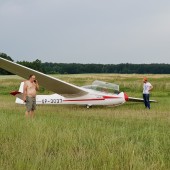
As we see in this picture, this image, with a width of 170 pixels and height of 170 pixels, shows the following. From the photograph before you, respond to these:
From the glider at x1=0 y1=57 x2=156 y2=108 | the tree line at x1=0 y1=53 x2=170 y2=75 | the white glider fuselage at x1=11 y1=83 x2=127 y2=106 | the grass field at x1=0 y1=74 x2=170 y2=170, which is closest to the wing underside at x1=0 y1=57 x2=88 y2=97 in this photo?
the glider at x1=0 y1=57 x2=156 y2=108

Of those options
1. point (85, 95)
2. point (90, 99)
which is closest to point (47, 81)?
point (85, 95)

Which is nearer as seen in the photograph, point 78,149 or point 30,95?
point 78,149

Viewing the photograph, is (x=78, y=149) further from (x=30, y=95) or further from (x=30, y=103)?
(x=30, y=95)

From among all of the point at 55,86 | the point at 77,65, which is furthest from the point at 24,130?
the point at 77,65

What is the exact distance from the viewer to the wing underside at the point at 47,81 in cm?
1512

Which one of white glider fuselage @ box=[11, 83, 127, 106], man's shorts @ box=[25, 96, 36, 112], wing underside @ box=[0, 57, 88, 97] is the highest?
wing underside @ box=[0, 57, 88, 97]

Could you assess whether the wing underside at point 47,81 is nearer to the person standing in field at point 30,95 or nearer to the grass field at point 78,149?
the person standing in field at point 30,95

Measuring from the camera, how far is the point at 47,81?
1639 centimetres

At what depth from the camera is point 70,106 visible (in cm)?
1844

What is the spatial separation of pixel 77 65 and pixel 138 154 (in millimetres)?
107949

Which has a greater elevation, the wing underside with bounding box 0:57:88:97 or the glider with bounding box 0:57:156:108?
the wing underside with bounding box 0:57:88:97

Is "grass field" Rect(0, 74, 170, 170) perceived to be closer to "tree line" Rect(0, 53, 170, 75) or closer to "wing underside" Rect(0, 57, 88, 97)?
"wing underside" Rect(0, 57, 88, 97)

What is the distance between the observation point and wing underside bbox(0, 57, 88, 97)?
15123 millimetres

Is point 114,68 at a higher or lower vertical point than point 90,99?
higher
